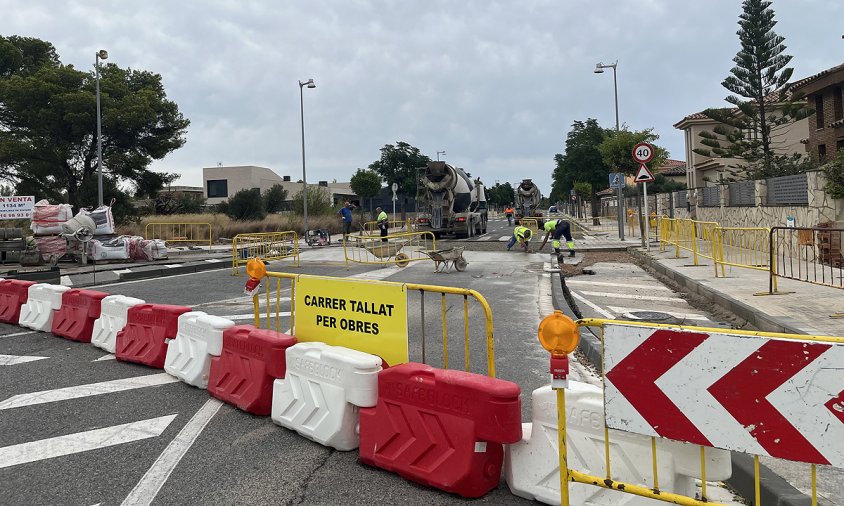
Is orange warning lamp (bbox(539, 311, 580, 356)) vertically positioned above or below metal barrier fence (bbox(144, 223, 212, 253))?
below

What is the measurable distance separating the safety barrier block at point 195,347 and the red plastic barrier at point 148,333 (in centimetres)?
21

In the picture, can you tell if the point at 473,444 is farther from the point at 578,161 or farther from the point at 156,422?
the point at 578,161

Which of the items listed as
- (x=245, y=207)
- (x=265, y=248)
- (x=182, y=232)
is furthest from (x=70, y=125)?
(x=265, y=248)

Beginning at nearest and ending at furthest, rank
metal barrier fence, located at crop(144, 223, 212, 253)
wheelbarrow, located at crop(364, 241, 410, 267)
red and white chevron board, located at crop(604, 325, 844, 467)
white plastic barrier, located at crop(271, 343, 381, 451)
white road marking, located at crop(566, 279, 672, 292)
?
1. red and white chevron board, located at crop(604, 325, 844, 467)
2. white plastic barrier, located at crop(271, 343, 381, 451)
3. white road marking, located at crop(566, 279, 672, 292)
4. wheelbarrow, located at crop(364, 241, 410, 267)
5. metal barrier fence, located at crop(144, 223, 212, 253)

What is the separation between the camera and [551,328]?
9.37 feet

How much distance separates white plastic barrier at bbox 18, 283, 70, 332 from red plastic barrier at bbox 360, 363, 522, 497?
6.23 m

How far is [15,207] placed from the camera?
54.9ft

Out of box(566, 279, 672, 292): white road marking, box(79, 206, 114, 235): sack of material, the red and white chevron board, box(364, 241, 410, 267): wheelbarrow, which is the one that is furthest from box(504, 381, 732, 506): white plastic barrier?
box(79, 206, 114, 235): sack of material

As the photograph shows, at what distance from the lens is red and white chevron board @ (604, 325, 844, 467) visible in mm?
2373

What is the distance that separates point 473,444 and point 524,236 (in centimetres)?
1676

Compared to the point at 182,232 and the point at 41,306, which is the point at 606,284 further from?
the point at 182,232

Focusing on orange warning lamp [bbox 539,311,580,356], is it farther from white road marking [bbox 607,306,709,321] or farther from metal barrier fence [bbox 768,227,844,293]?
metal barrier fence [bbox 768,227,844,293]

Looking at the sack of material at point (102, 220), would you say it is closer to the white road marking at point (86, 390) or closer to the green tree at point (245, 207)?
the white road marking at point (86, 390)

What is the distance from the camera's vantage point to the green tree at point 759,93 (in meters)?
26.2
